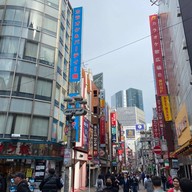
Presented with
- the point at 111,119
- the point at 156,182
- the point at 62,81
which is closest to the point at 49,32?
the point at 62,81

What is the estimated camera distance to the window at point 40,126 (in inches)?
801

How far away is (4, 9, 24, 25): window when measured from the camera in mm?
22828

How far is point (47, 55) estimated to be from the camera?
2358 cm

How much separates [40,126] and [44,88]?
4.04 meters

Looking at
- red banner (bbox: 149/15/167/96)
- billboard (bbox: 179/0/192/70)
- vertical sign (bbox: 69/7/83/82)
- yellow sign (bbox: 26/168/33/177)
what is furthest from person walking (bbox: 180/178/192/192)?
red banner (bbox: 149/15/167/96)

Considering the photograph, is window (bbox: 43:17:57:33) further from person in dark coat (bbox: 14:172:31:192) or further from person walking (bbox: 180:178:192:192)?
person walking (bbox: 180:178:192:192)

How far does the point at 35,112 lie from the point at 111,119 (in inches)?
1484

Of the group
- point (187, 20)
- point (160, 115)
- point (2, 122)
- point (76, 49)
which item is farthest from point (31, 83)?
point (160, 115)

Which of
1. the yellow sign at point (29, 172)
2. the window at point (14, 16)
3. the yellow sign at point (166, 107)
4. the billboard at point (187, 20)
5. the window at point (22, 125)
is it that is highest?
the window at point (14, 16)

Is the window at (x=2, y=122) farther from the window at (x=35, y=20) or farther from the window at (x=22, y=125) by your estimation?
the window at (x=35, y=20)

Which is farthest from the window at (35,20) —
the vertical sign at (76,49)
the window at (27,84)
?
the window at (27,84)

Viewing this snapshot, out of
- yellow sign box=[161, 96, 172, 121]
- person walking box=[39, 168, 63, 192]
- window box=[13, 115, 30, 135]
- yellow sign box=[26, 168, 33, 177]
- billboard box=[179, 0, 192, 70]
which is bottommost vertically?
person walking box=[39, 168, 63, 192]

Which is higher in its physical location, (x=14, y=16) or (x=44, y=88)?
(x=14, y=16)

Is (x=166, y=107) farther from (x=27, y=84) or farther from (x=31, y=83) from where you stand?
(x=27, y=84)
